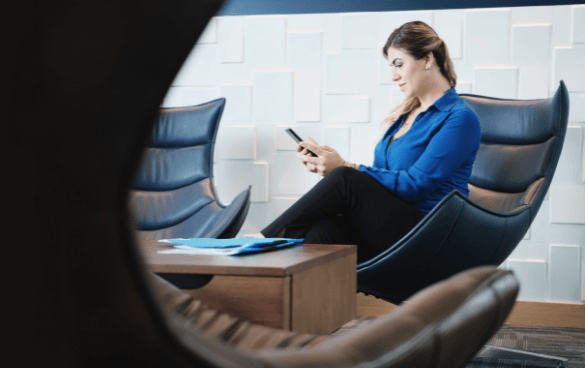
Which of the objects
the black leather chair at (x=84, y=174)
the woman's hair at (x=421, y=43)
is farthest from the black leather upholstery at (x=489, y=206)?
the black leather chair at (x=84, y=174)

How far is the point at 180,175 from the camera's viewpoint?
9.13 feet

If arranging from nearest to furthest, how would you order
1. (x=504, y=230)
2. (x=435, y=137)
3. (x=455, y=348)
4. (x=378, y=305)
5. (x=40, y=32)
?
1. (x=40, y=32)
2. (x=455, y=348)
3. (x=504, y=230)
4. (x=435, y=137)
5. (x=378, y=305)

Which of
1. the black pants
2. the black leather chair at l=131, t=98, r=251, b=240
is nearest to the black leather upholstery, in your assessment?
the black pants

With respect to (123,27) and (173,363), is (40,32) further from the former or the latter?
(173,363)

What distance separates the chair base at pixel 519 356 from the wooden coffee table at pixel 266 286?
39.7 inches

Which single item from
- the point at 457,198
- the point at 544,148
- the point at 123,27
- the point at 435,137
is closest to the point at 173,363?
the point at 123,27

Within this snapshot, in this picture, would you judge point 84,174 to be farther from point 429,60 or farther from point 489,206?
point 489,206

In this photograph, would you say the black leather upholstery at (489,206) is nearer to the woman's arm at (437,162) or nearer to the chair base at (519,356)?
the woman's arm at (437,162)

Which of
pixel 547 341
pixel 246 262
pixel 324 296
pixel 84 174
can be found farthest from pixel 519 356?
pixel 84 174

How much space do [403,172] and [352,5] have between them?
1.49 metres

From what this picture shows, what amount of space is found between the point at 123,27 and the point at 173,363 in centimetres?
15

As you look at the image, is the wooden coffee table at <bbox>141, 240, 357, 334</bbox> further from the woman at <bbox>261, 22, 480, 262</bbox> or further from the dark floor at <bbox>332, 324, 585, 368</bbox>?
the dark floor at <bbox>332, 324, 585, 368</bbox>

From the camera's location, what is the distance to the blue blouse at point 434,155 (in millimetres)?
1920

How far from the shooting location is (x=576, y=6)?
108 inches
